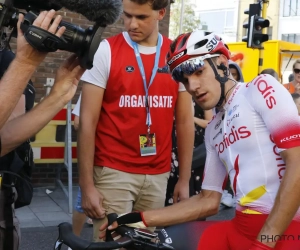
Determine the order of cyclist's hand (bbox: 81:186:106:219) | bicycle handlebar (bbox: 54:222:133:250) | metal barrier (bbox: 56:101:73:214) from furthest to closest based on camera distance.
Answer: metal barrier (bbox: 56:101:73:214), cyclist's hand (bbox: 81:186:106:219), bicycle handlebar (bbox: 54:222:133:250)

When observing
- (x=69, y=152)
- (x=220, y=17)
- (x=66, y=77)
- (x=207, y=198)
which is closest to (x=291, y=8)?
(x=220, y=17)

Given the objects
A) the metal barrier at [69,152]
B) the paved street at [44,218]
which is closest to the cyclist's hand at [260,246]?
the paved street at [44,218]

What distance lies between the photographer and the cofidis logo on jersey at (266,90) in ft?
8.07

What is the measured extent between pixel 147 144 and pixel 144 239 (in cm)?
140

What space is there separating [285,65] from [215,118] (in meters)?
14.3

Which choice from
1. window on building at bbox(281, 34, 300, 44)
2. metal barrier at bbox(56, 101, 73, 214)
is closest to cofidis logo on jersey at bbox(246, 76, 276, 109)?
metal barrier at bbox(56, 101, 73, 214)

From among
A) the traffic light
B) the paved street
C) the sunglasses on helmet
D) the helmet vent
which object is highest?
the traffic light

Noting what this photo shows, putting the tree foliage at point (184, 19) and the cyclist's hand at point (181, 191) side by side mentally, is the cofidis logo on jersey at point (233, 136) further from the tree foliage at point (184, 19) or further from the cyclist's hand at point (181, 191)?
the tree foliage at point (184, 19)

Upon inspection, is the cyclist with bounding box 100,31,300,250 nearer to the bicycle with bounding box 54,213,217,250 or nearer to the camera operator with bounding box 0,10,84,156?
the bicycle with bounding box 54,213,217,250

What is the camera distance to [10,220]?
2590mm

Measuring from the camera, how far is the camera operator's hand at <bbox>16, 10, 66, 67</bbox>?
2129 millimetres

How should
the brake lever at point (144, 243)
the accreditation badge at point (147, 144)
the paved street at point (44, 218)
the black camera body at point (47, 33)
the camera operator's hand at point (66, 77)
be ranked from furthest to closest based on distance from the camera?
the paved street at point (44, 218), the accreditation badge at point (147, 144), the camera operator's hand at point (66, 77), the brake lever at point (144, 243), the black camera body at point (47, 33)

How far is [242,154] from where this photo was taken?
8.56 ft

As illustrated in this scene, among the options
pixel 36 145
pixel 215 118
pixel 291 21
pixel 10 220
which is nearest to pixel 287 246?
pixel 215 118
